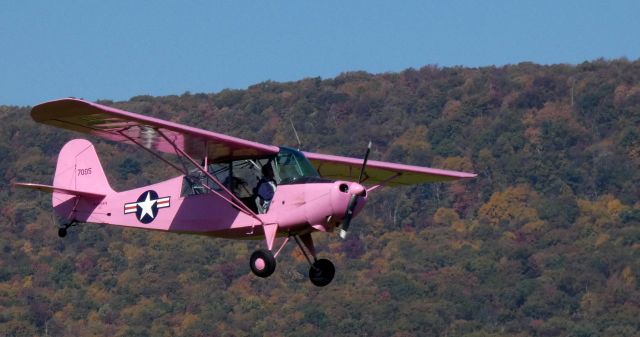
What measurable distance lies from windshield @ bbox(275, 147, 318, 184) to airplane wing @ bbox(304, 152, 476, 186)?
8.16 ft

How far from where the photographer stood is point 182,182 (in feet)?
81.9

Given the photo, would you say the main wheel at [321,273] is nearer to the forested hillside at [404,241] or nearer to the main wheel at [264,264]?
the main wheel at [264,264]

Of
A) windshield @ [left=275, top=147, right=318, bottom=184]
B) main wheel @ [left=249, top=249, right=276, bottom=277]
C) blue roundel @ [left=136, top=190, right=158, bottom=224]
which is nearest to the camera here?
main wheel @ [left=249, top=249, right=276, bottom=277]

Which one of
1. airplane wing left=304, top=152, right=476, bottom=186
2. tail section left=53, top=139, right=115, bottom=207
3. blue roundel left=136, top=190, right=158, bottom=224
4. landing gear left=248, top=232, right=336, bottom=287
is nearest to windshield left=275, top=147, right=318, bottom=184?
landing gear left=248, top=232, right=336, bottom=287

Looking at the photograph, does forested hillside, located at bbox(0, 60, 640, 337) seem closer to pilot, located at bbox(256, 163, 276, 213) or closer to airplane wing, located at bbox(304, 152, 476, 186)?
airplane wing, located at bbox(304, 152, 476, 186)

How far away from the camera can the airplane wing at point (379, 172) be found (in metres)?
26.8

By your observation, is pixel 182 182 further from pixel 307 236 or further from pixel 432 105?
pixel 432 105

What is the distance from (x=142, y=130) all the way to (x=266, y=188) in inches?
82.1

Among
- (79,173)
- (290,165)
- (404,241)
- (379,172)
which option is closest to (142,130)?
(290,165)

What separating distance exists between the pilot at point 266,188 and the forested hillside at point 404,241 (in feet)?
213

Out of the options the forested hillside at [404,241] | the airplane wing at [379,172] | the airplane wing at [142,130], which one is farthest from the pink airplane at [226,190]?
the forested hillside at [404,241]

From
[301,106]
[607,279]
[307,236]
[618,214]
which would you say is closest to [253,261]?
[307,236]

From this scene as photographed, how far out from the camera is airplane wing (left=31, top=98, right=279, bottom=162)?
22516 mm

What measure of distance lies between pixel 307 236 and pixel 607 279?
265 feet
